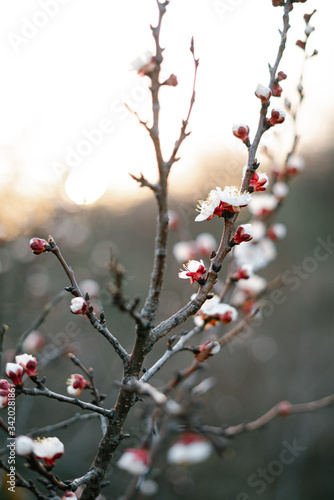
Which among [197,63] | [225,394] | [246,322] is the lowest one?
[246,322]

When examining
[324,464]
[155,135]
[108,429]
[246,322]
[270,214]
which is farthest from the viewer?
[324,464]

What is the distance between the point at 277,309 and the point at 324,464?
260cm

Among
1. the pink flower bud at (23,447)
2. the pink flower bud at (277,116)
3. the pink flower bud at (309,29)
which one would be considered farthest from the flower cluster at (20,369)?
the pink flower bud at (309,29)

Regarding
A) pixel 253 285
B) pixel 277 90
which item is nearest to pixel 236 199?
pixel 277 90

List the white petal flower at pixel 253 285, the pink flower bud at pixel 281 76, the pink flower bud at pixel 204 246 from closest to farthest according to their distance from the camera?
the pink flower bud at pixel 281 76 < the white petal flower at pixel 253 285 < the pink flower bud at pixel 204 246

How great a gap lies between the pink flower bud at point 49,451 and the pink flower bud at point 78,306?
0.30 m

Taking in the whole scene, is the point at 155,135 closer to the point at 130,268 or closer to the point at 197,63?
the point at 197,63

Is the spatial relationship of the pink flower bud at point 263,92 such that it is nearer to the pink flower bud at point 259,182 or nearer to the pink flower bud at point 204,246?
the pink flower bud at point 259,182

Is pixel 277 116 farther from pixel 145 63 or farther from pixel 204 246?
pixel 204 246

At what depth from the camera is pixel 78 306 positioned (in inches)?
34.6

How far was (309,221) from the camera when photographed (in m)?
8.32

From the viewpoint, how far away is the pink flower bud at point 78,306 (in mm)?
874

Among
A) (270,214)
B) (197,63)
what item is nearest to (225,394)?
(270,214)

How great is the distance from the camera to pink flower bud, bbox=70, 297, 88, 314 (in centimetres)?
87
